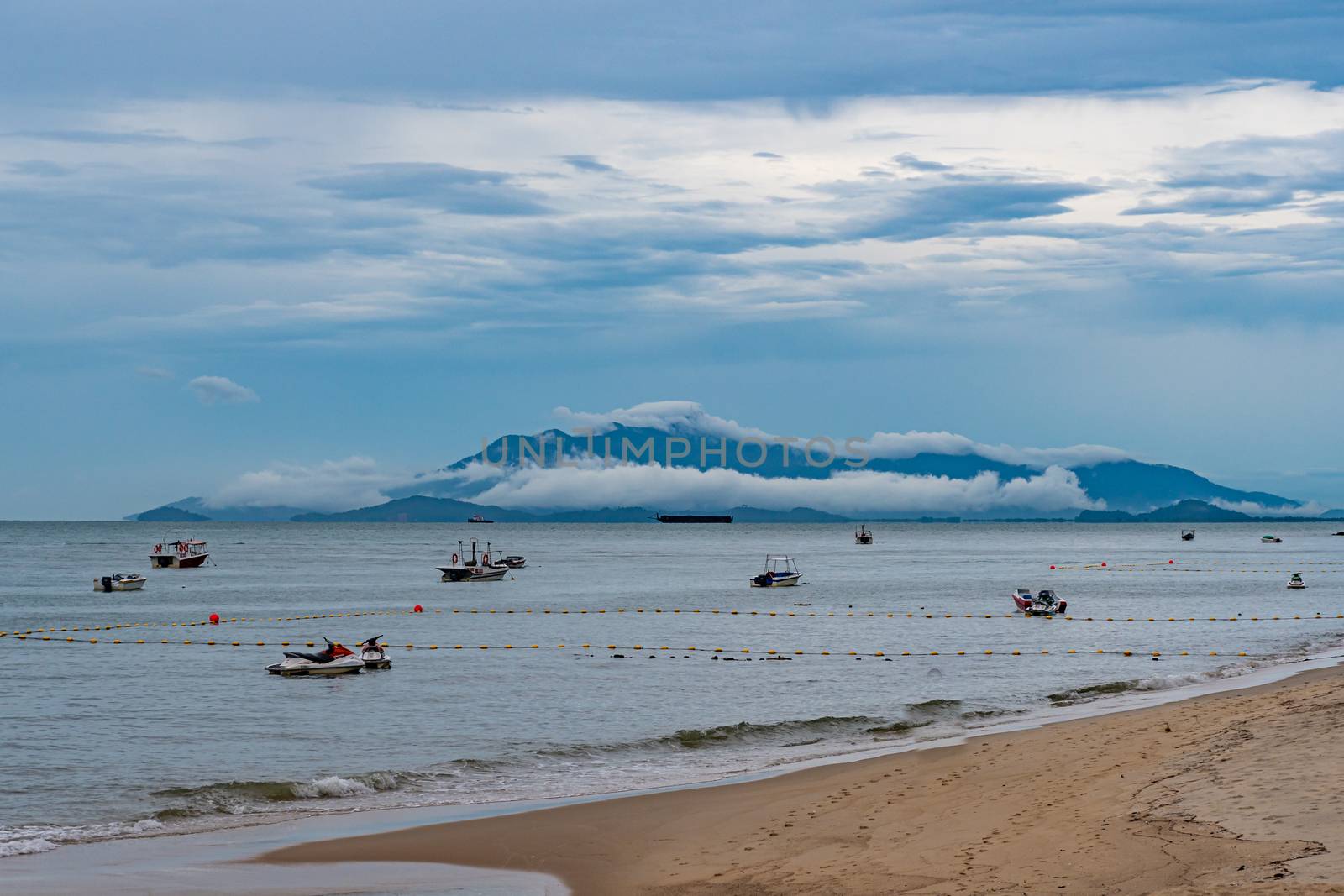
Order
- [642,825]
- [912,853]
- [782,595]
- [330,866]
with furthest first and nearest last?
[782,595] → [642,825] → [330,866] → [912,853]

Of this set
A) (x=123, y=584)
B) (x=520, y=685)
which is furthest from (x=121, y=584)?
(x=520, y=685)

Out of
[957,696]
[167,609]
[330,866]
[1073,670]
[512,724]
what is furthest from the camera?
[167,609]

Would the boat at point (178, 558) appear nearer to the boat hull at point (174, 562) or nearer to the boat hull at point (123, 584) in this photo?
the boat hull at point (174, 562)

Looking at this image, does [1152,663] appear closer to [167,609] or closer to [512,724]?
[512,724]

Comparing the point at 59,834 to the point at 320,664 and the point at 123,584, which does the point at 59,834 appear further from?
the point at 123,584

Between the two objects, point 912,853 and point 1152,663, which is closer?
point 912,853

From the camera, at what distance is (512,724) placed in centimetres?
3641

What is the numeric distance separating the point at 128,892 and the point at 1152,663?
1647 inches

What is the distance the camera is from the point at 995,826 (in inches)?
746

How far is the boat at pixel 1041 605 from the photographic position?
73.9 meters

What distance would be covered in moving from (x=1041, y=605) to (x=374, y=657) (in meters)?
41.0

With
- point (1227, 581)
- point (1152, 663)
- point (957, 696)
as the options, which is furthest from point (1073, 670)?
point (1227, 581)

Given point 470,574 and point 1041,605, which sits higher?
point 1041,605

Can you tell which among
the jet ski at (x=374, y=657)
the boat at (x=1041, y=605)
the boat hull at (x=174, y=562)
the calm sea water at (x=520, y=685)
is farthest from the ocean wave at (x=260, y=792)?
the boat hull at (x=174, y=562)
